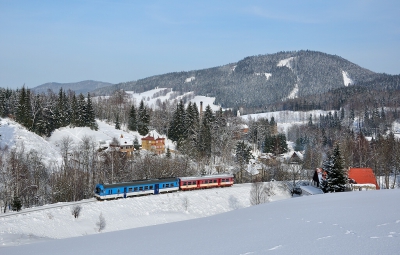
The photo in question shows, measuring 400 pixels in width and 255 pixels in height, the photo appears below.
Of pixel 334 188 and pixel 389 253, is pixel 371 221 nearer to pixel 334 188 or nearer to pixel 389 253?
pixel 389 253

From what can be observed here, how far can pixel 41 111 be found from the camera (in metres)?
56.0

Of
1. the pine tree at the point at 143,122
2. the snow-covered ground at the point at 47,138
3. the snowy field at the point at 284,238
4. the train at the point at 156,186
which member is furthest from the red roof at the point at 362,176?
the pine tree at the point at 143,122

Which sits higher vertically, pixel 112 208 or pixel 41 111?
pixel 41 111

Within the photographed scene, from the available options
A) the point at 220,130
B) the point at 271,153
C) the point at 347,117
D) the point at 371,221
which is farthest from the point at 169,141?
the point at 347,117

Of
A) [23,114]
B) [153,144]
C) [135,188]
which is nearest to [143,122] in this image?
[153,144]

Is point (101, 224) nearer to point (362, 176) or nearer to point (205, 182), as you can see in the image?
point (205, 182)

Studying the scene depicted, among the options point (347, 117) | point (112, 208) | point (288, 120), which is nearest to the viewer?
point (112, 208)

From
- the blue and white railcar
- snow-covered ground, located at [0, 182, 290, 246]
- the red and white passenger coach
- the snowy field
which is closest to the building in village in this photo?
the red and white passenger coach

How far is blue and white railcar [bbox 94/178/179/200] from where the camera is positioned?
29681 millimetres

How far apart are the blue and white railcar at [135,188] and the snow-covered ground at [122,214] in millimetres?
977

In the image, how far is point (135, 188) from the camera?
3169 cm

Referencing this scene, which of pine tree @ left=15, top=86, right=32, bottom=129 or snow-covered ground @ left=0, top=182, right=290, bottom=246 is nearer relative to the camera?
snow-covered ground @ left=0, top=182, right=290, bottom=246

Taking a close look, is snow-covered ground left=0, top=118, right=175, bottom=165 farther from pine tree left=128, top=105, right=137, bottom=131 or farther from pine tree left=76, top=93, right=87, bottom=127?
pine tree left=128, top=105, right=137, bottom=131

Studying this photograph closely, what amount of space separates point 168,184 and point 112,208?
23.3 feet
